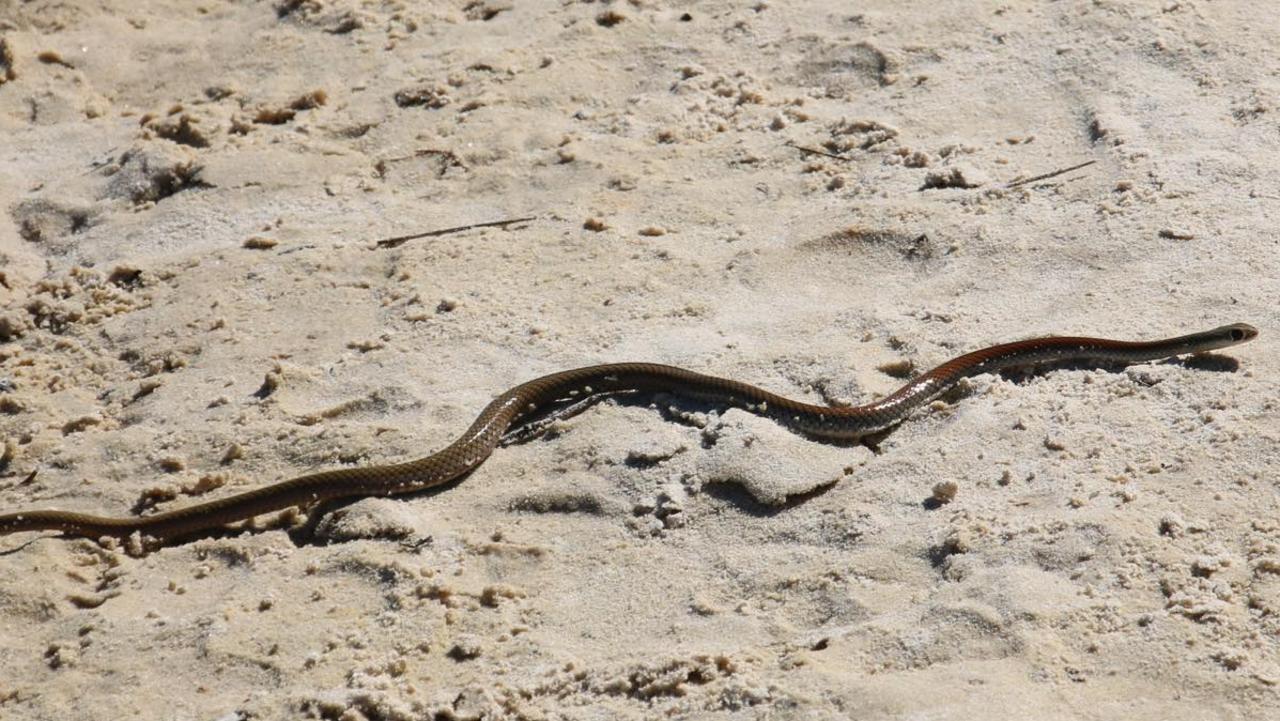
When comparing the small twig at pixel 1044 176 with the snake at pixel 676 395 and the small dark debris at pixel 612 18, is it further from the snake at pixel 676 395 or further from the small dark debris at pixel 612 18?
the small dark debris at pixel 612 18

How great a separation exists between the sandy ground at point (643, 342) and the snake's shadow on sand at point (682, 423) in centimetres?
3

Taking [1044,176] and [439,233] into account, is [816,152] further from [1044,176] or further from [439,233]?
[439,233]

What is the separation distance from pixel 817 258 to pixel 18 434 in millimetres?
3482

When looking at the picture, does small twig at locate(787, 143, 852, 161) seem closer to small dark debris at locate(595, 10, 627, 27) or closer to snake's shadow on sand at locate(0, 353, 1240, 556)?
small dark debris at locate(595, 10, 627, 27)

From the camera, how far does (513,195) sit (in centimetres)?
740

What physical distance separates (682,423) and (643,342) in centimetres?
65

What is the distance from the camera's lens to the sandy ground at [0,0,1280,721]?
4664 mm

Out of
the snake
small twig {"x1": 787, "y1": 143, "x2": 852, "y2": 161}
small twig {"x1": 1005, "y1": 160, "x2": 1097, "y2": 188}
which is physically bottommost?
the snake

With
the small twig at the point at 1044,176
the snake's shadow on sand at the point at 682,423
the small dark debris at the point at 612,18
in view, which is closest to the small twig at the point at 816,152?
the small twig at the point at 1044,176

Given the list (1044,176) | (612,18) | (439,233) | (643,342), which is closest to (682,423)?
(643,342)

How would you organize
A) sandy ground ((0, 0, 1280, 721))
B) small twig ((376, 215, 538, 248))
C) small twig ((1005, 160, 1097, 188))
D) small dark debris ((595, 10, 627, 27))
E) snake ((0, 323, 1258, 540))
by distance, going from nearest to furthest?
sandy ground ((0, 0, 1280, 721)), snake ((0, 323, 1258, 540)), small twig ((1005, 160, 1097, 188)), small twig ((376, 215, 538, 248)), small dark debris ((595, 10, 627, 27))

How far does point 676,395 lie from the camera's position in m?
5.99

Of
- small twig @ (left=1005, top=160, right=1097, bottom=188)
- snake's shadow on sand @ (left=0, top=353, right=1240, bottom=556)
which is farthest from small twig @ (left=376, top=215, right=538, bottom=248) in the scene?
small twig @ (left=1005, top=160, right=1097, bottom=188)

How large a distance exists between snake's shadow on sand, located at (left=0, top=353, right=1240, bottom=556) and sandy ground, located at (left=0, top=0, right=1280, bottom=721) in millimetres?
26
